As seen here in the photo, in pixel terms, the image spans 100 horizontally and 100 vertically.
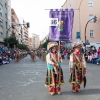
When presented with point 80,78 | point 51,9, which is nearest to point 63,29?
point 51,9

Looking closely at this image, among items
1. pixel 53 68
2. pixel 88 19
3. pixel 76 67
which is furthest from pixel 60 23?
pixel 88 19

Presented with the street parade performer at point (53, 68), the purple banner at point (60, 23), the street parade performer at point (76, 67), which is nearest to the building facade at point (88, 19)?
the purple banner at point (60, 23)

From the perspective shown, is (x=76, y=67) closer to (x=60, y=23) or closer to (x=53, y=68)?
(x=53, y=68)

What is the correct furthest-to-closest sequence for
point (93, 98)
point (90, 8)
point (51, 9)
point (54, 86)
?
point (90, 8), point (51, 9), point (54, 86), point (93, 98)

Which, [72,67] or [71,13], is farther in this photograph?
[71,13]

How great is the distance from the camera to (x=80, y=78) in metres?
7.29

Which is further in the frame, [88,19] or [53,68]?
[88,19]

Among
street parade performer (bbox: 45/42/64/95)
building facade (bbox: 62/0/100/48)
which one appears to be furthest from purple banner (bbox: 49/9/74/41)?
building facade (bbox: 62/0/100/48)

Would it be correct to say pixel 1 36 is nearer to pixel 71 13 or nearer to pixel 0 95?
pixel 71 13

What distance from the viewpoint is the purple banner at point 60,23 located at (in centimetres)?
2188

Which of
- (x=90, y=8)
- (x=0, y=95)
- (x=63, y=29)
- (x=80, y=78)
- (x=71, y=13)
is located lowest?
(x=0, y=95)

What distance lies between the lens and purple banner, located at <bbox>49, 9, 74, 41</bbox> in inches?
861

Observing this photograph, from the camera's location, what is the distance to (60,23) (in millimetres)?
21875

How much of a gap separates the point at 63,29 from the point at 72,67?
1545 cm
